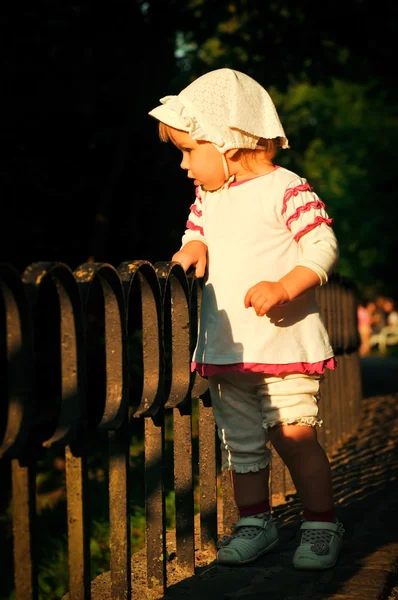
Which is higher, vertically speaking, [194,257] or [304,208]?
[304,208]

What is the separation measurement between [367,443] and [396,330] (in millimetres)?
27805

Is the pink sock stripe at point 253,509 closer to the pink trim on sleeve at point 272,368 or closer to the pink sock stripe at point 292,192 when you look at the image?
the pink trim on sleeve at point 272,368

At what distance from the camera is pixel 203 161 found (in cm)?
360

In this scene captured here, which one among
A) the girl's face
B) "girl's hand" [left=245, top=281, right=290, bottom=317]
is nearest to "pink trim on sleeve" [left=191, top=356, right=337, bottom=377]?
"girl's hand" [left=245, top=281, right=290, bottom=317]

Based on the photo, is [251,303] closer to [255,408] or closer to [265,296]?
[265,296]

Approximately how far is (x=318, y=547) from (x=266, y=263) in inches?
37.2

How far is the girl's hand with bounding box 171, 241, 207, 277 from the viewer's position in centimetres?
354

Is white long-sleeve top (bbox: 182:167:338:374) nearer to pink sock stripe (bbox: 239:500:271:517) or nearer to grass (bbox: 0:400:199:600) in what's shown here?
pink sock stripe (bbox: 239:500:271:517)

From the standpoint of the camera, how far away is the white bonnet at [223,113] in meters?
3.55

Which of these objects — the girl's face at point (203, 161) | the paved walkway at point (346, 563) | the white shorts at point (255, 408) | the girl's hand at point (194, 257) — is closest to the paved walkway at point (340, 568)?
the paved walkway at point (346, 563)

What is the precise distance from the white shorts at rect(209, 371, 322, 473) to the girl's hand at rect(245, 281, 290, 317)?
0.99 ft

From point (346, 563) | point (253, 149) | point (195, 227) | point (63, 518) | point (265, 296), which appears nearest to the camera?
point (265, 296)

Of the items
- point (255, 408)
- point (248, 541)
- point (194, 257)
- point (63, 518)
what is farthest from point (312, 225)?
point (63, 518)

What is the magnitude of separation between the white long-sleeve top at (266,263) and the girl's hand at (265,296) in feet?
0.50
